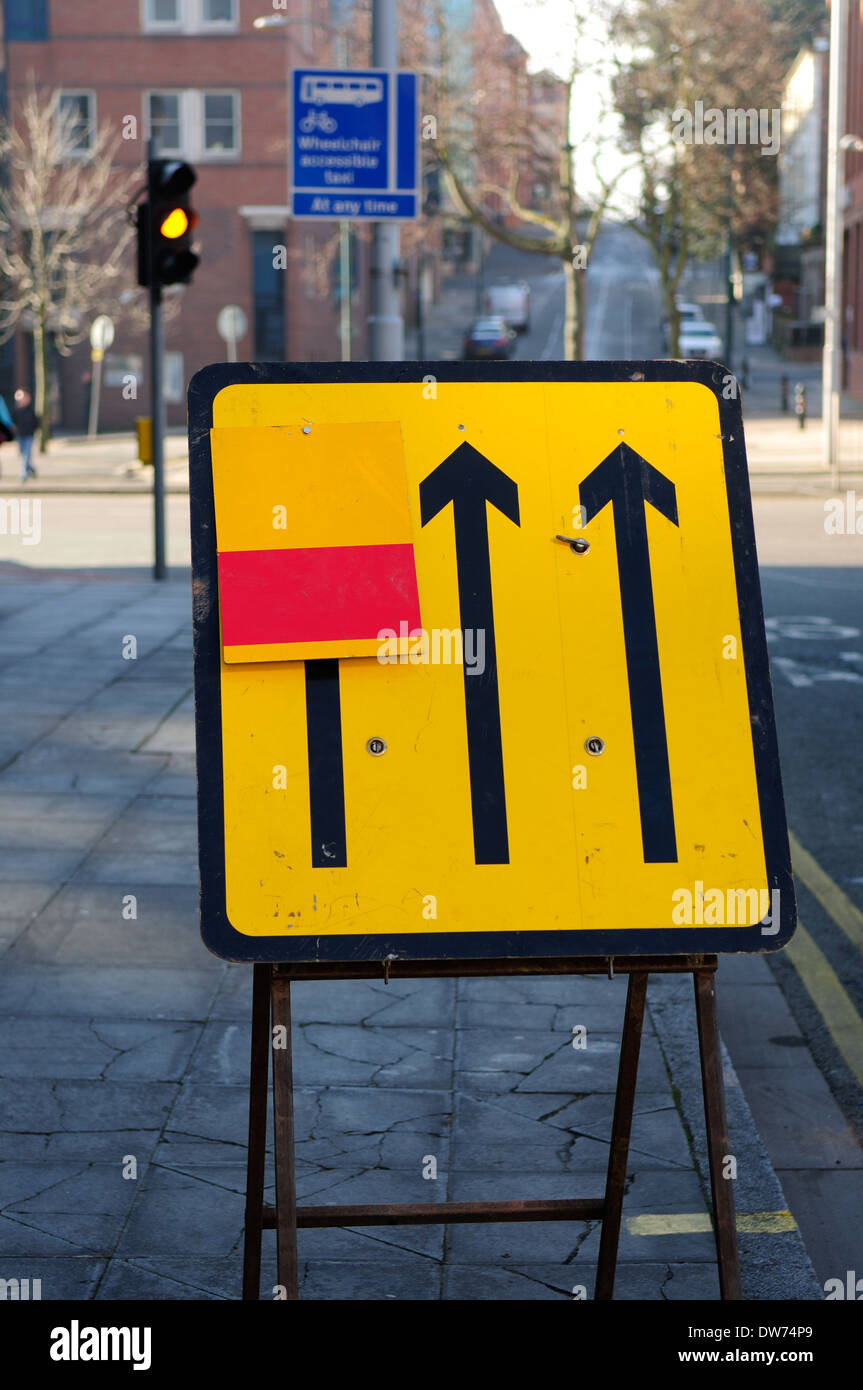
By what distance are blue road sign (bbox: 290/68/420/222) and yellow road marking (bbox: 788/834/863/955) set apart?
6.71m

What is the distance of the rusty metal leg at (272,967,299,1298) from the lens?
2.83 metres

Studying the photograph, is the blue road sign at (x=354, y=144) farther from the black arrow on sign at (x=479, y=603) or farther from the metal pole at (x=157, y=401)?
the black arrow on sign at (x=479, y=603)

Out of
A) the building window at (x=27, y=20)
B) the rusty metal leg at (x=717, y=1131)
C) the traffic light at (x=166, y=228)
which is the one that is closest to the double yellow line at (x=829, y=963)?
the rusty metal leg at (x=717, y=1131)

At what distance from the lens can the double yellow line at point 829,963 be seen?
215 inches

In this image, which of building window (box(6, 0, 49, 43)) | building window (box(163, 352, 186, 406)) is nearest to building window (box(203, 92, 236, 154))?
building window (box(6, 0, 49, 43))

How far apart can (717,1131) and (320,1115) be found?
1874 millimetres

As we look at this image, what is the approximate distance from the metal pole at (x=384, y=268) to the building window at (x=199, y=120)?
3870 cm

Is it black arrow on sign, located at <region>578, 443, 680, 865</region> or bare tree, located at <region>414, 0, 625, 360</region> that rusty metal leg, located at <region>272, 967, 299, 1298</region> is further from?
bare tree, located at <region>414, 0, 625, 360</region>

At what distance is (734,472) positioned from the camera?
3033 millimetres

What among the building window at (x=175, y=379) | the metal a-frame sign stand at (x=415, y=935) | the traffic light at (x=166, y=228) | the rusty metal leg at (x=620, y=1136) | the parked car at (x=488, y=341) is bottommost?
the rusty metal leg at (x=620, y=1136)

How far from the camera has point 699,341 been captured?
55469 mm

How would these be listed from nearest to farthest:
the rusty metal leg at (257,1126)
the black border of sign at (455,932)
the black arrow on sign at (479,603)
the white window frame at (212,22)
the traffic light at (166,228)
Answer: the black border of sign at (455,932) < the black arrow on sign at (479,603) < the rusty metal leg at (257,1126) < the traffic light at (166,228) < the white window frame at (212,22)

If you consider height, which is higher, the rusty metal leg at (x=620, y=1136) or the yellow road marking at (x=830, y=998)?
the rusty metal leg at (x=620, y=1136)
